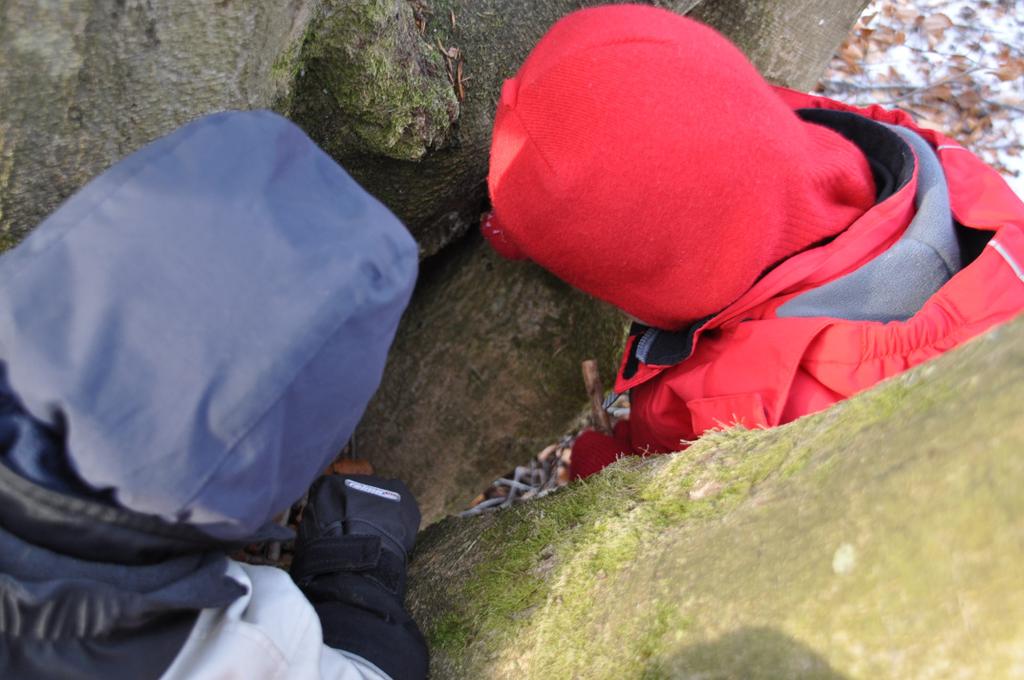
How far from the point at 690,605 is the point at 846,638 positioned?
226 millimetres

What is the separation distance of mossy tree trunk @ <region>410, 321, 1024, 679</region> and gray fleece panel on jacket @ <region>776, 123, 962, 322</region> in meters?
0.56

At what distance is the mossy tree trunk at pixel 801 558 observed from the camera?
0.63 meters

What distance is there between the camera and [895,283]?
63.1 inches

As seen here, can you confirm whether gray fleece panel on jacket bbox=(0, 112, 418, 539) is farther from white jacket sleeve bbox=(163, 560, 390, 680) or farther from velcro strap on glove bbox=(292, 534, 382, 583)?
velcro strap on glove bbox=(292, 534, 382, 583)

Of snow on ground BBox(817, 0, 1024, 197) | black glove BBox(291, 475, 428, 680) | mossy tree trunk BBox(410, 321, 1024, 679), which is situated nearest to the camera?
mossy tree trunk BBox(410, 321, 1024, 679)

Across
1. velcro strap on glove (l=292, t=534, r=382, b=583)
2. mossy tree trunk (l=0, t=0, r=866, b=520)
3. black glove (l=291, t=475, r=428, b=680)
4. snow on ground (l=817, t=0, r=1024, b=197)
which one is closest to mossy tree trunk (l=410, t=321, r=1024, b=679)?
black glove (l=291, t=475, r=428, b=680)

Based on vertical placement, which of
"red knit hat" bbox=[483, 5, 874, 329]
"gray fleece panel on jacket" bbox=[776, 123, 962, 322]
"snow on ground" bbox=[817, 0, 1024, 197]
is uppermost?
"red knit hat" bbox=[483, 5, 874, 329]

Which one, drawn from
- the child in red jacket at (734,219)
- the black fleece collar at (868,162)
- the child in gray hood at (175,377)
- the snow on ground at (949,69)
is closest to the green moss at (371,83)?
the child in red jacket at (734,219)

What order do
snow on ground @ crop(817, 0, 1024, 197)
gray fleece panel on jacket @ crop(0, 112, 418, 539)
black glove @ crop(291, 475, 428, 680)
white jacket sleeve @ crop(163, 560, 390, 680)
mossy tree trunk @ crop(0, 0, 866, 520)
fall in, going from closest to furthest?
1. gray fleece panel on jacket @ crop(0, 112, 418, 539)
2. white jacket sleeve @ crop(163, 560, 390, 680)
3. mossy tree trunk @ crop(0, 0, 866, 520)
4. black glove @ crop(291, 475, 428, 680)
5. snow on ground @ crop(817, 0, 1024, 197)

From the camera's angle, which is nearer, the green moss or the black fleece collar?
the green moss

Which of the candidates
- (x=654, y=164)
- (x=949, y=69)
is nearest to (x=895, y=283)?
(x=654, y=164)

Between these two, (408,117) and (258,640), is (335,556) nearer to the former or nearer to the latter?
(258,640)

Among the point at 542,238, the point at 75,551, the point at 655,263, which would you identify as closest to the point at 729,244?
the point at 655,263

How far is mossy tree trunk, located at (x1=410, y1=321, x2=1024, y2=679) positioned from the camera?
0.63m
